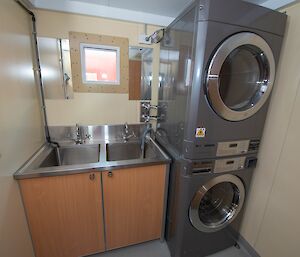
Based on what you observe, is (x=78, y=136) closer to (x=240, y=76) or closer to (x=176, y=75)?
(x=176, y=75)

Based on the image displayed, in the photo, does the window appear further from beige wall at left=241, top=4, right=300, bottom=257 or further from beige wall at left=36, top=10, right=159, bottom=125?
beige wall at left=241, top=4, right=300, bottom=257

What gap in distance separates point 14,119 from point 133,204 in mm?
1063

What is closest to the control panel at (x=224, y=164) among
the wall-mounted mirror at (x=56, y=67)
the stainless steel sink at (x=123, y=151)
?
the stainless steel sink at (x=123, y=151)

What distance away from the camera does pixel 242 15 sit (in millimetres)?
940

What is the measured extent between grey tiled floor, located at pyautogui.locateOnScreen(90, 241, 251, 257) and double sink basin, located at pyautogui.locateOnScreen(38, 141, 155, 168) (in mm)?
840

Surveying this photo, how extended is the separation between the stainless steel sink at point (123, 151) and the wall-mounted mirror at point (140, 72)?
1.71ft

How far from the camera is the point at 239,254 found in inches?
59.1

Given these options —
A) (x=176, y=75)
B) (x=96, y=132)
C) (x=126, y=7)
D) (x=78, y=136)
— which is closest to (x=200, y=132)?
(x=176, y=75)

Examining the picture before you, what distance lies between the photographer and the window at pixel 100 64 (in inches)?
61.6

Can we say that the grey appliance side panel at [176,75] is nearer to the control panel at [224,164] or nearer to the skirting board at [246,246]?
the control panel at [224,164]

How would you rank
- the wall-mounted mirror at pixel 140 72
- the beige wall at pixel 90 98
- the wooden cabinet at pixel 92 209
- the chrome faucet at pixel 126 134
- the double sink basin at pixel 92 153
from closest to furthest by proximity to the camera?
the wooden cabinet at pixel 92 209 < the beige wall at pixel 90 98 < the double sink basin at pixel 92 153 < the wall-mounted mirror at pixel 140 72 < the chrome faucet at pixel 126 134

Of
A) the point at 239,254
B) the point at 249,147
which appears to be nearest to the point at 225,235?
the point at 239,254

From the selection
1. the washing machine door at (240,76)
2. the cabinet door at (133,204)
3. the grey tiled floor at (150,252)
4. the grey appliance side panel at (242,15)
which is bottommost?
the grey tiled floor at (150,252)

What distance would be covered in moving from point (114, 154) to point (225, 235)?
1.29m
